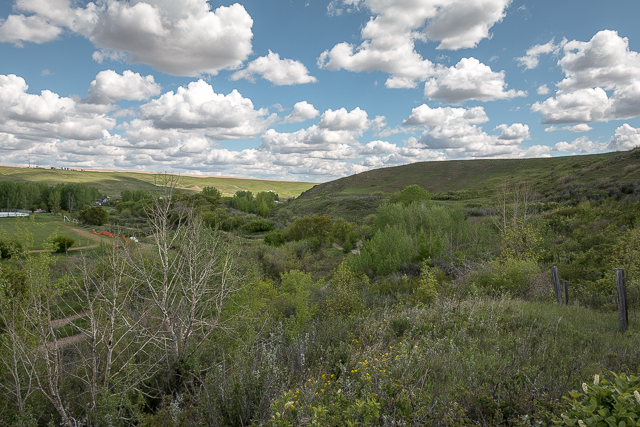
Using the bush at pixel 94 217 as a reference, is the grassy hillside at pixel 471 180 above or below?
above

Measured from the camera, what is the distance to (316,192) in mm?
123750

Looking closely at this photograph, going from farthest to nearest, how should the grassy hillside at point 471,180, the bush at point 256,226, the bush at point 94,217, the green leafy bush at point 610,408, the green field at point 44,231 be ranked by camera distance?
the bush at point 94,217, the bush at point 256,226, the grassy hillside at point 471,180, the green field at point 44,231, the green leafy bush at point 610,408

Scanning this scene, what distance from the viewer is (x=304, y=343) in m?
6.07

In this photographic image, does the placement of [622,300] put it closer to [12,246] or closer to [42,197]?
[12,246]

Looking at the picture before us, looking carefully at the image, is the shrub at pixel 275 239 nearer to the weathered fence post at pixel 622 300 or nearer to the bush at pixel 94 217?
the weathered fence post at pixel 622 300

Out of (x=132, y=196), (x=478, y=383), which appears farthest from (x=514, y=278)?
(x=132, y=196)

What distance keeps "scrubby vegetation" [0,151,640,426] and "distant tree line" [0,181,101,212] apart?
82.2m

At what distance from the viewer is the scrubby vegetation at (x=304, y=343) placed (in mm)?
3457

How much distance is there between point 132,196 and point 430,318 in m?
113

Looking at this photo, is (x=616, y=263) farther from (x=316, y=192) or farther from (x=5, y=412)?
(x=316, y=192)

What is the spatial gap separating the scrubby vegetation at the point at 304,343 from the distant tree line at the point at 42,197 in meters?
82.2

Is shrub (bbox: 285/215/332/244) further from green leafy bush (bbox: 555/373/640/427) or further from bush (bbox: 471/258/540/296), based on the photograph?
green leafy bush (bbox: 555/373/640/427)

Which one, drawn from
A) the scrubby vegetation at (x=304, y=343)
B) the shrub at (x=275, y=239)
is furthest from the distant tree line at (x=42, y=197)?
the scrubby vegetation at (x=304, y=343)

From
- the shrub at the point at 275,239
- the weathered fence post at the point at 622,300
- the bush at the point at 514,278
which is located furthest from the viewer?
the shrub at the point at 275,239
